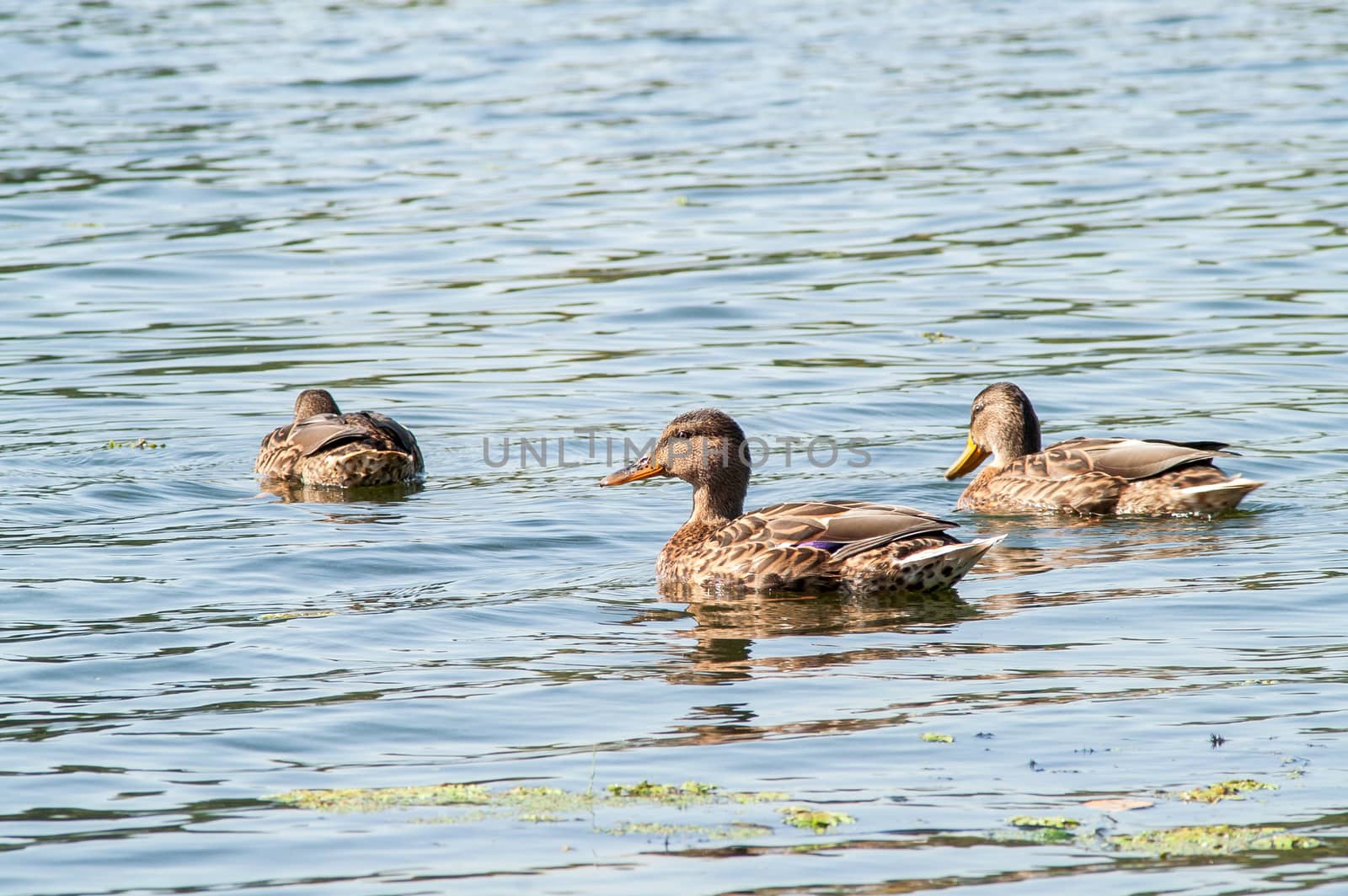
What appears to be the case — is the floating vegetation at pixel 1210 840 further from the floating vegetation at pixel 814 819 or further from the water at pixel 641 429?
the floating vegetation at pixel 814 819

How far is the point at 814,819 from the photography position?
6.11m

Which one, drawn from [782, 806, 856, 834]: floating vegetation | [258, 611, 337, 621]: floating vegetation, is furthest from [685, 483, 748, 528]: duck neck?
[782, 806, 856, 834]: floating vegetation

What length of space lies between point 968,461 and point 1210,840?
6.75 m

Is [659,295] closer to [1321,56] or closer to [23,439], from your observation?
[23,439]

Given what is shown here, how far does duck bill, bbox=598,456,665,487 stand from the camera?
10.6m

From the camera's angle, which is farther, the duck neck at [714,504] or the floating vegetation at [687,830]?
the duck neck at [714,504]

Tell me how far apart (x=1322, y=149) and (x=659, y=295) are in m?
9.82

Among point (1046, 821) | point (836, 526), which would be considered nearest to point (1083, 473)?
point (836, 526)

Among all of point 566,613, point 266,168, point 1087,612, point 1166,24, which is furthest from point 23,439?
point 1166,24

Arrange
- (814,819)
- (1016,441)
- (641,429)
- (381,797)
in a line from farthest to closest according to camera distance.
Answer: (641,429) → (1016,441) → (381,797) → (814,819)

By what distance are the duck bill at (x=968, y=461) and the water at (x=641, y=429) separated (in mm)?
282

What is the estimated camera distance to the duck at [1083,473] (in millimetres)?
11094

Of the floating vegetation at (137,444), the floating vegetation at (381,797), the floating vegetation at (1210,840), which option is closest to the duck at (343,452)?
the floating vegetation at (137,444)

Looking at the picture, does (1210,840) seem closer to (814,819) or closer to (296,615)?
(814,819)
